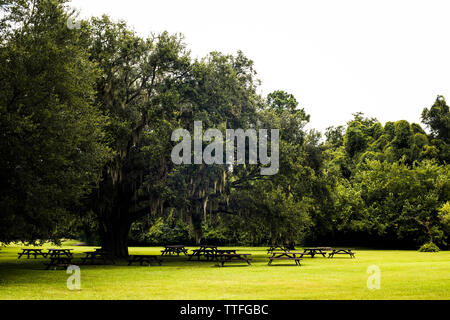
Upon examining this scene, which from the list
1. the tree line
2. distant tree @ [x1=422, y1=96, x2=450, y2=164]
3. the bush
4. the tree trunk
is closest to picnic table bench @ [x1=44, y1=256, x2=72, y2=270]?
the tree line

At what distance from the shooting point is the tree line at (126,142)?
18.4 metres

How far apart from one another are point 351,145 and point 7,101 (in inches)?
2425

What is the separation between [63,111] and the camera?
19.2m

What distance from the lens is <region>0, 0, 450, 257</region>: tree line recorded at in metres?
18.4

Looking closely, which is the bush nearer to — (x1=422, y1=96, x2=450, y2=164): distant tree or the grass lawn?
(x1=422, y1=96, x2=450, y2=164): distant tree

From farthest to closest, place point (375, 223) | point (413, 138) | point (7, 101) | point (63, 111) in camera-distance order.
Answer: point (413, 138), point (375, 223), point (63, 111), point (7, 101)

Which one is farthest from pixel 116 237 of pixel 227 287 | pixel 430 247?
pixel 430 247

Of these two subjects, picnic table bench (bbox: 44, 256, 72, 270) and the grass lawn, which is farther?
picnic table bench (bbox: 44, 256, 72, 270)

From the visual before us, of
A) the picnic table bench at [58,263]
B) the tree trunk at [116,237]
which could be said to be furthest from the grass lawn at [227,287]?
the tree trunk at [116,237]

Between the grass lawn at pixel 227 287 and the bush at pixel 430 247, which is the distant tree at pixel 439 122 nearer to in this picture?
the bush at pixel 430 247

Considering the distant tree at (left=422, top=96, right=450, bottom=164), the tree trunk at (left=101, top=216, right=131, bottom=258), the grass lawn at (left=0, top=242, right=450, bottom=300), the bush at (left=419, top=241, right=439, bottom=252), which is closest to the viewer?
the grass lawn at (left=0, top=242, right=450, bottom=300)
